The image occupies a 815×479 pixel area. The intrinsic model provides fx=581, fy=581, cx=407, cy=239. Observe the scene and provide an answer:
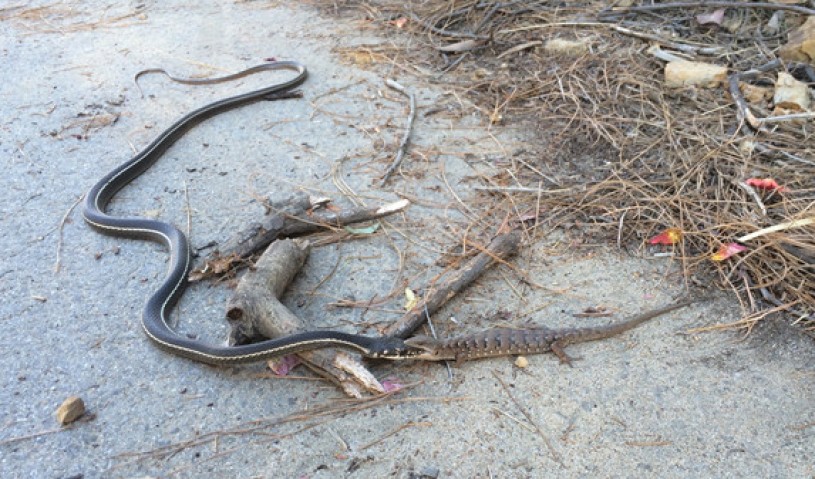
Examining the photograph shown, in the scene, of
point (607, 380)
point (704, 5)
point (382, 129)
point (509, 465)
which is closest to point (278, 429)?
point (509, 465)

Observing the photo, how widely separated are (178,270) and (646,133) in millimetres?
3525

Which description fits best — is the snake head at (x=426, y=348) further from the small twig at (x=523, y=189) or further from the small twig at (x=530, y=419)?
the small twig at (x=523, y=189)

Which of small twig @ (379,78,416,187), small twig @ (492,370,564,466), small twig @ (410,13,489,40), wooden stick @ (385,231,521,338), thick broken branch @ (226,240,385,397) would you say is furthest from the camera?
small twig @ (410,13,489,40)

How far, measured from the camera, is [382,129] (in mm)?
5133

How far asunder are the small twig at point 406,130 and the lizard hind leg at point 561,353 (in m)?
1.93

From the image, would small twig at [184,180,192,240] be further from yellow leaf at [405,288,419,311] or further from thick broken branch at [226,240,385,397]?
yellow leaf at [405,288,419,311]

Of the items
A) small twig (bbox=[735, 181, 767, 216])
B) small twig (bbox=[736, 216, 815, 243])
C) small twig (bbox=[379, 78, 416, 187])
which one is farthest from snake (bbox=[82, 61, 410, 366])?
small twig (bbox=[735, 181, 767, 216])

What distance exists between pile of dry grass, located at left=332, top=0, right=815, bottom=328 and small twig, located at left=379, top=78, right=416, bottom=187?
47 cm

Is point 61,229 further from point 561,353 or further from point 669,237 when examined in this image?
point 669,237

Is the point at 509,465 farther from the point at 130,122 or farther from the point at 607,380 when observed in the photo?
the point at 130,122

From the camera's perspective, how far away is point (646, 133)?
448 centimetres

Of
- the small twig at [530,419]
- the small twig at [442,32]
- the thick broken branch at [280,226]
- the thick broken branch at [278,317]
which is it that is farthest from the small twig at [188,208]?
the small twig at [442,32]

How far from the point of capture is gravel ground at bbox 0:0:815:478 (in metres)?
2.60

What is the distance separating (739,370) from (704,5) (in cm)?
381
